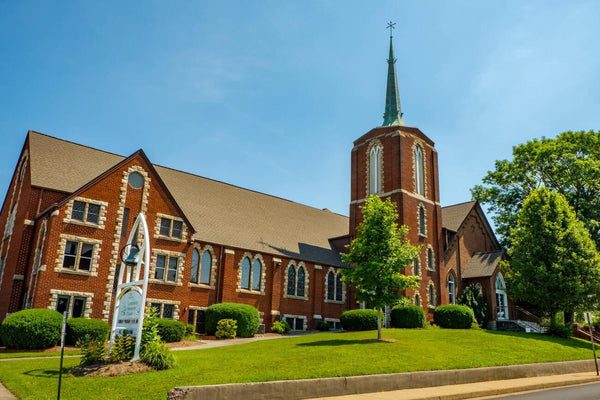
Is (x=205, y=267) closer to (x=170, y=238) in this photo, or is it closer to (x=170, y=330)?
(x=170, y=238)

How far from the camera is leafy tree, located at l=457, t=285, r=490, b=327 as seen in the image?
131 ft

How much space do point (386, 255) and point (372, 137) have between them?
2052 cm

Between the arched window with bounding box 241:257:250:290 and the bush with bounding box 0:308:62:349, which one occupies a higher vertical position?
the arched window with bounding box 241:257:250:290

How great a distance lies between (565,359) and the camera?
23734mm

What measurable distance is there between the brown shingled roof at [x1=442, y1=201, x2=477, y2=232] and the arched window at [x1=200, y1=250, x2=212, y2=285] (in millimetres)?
23429

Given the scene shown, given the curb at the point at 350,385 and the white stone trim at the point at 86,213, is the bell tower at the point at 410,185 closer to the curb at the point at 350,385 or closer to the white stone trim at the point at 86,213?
the curb at the point at 350,385

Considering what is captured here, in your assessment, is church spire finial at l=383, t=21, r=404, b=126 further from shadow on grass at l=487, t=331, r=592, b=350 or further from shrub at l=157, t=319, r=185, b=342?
shrub at l=157, t=319, r=185, b=342

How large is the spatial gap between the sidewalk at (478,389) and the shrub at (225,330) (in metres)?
16.3

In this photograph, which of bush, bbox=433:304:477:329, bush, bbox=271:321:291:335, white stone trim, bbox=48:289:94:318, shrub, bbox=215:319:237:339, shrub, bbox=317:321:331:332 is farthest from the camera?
shrub, bbox=317:321:331:332

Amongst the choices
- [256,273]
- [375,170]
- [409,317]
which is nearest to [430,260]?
[409,317]

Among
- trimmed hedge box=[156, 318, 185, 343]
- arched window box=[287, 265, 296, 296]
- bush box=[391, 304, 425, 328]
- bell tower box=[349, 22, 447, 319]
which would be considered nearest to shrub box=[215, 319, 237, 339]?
trimmed hedge box=[156, 318, 185, 343]

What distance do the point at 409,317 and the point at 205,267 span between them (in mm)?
15330

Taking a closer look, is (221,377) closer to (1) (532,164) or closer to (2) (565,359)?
(2) (565,359)

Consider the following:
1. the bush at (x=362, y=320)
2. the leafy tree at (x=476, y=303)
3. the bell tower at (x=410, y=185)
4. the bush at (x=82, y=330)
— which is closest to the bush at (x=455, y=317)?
the bell tower at (x=410, y=185)
